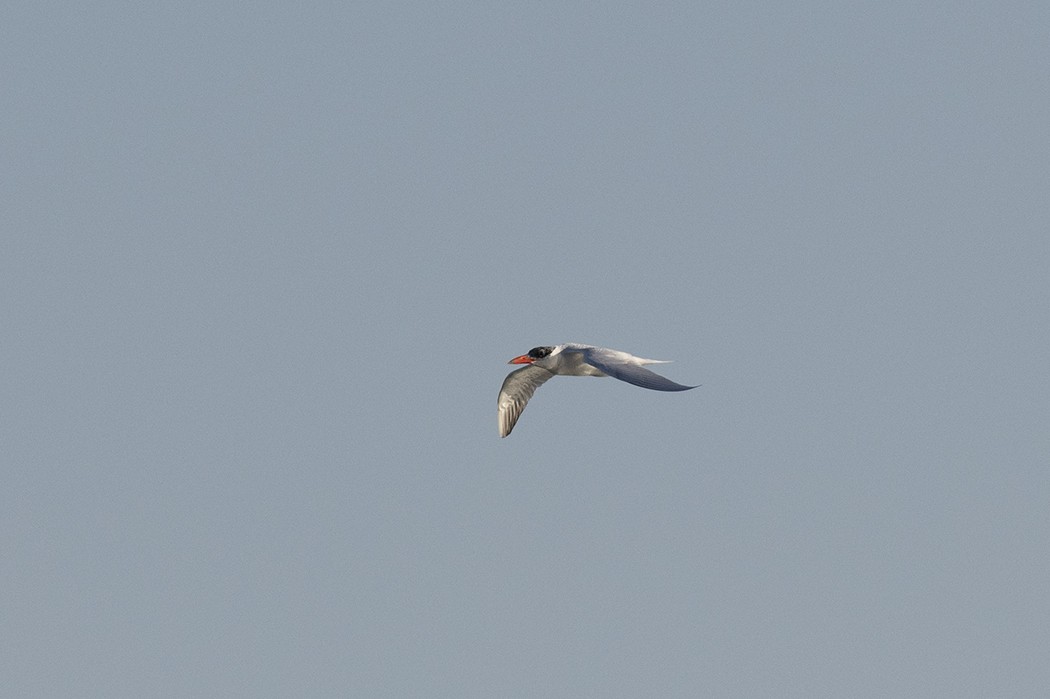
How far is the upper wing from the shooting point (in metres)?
50.8

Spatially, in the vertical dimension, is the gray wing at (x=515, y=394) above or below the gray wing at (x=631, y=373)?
above

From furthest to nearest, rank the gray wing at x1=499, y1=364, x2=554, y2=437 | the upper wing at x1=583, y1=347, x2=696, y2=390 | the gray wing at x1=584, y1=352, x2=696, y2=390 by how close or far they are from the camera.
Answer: the gray wing at x1=499, y1=364, x2=554, y2=437, the upper wing at x1=583, y1=347, x2=696, y2=390, the gray wing at x1=584, y1=352, x2=696, y2=390

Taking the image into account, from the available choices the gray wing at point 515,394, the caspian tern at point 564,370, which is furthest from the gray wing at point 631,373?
the gray wing at point 515,394

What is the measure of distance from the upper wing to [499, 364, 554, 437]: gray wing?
854 cm

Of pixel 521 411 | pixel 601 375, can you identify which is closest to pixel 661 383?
pixel 601 375

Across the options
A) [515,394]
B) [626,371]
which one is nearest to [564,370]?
[515,394]

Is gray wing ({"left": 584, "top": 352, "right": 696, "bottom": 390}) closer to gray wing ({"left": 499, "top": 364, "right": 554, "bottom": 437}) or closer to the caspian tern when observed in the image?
the caspian tern

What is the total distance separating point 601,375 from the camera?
64.4 meters

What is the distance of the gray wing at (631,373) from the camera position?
5062cm

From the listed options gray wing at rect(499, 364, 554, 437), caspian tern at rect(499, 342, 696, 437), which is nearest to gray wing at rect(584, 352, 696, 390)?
caspian tern at rect(499, 342, 696, 437)

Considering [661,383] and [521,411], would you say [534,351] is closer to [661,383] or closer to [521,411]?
[521,411]

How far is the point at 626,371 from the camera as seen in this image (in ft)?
180

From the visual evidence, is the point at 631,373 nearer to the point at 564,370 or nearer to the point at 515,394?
the point at 564,370

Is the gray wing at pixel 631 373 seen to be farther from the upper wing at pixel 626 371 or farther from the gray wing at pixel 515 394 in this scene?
the gray wing at pixel 515 394
